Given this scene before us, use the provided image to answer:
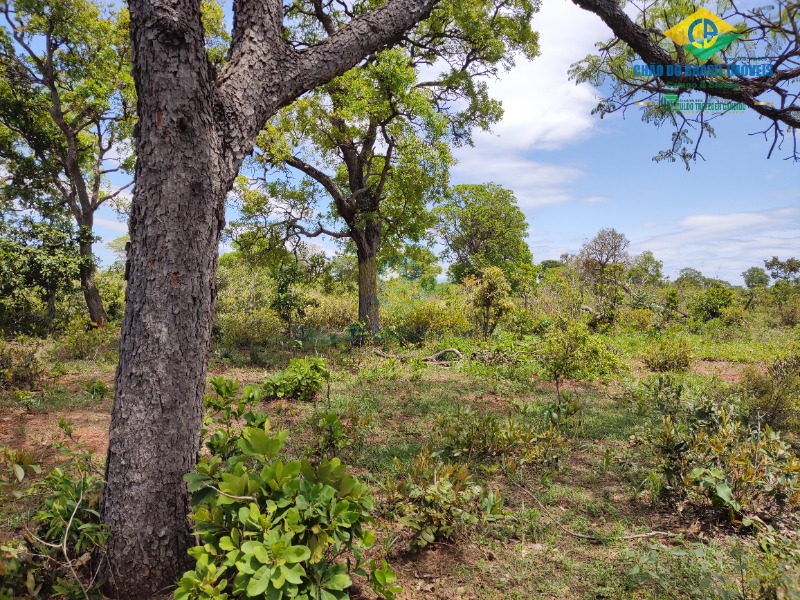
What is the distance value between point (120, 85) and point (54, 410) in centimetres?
1048

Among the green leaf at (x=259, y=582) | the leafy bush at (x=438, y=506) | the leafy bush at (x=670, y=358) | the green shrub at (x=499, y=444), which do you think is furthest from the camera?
the leafy bush at (x=670, y=358)

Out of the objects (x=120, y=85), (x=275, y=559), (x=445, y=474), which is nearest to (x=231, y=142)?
(x=275, y=559)

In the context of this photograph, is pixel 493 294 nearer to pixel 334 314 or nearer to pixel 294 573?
pixel 334 314

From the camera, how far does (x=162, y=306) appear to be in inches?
80.1

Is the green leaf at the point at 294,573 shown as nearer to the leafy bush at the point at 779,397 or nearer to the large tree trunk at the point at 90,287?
the leafy bush at the point at 779,397

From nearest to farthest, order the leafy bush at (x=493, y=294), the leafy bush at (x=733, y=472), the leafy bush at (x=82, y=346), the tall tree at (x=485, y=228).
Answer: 1. the leafy bush at (x=733, y=472)
2. the leafy bush at (x=82, y=346)
3. the leafy bush at (x=493, y=294)
4. the tall tree at (x=485, y=228)

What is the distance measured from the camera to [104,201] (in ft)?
46.2

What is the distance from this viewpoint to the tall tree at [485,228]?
2658cm

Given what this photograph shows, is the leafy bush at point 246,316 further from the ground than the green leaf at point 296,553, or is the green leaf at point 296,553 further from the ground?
the leafy bush at point 246,316

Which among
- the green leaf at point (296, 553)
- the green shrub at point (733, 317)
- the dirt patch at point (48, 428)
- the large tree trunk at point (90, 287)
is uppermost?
the large tree trunk at point (90, 287)

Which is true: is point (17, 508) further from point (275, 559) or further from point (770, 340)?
point (770, 340)

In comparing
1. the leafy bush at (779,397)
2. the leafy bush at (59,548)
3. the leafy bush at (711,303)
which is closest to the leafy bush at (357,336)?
the leafy bush at (779,397)

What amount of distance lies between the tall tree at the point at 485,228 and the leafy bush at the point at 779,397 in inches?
827

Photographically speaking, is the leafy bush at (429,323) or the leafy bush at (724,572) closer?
the leafy bush at (724,572)
